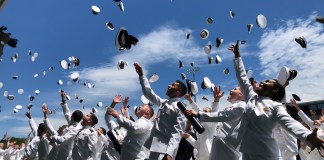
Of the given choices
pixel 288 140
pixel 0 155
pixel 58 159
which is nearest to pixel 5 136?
pixel 0 155

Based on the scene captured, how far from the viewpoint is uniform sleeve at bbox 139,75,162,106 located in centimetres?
703

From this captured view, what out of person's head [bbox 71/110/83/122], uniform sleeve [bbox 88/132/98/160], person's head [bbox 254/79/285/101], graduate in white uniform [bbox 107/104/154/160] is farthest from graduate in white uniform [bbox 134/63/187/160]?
person's head [bbox 71/110/83/122]

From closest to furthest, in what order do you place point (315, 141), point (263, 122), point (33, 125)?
point (315, 141), point (263, 122), point (33, 125)

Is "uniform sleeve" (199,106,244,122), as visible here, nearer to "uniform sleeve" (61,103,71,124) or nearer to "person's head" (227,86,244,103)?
"person's head" (227,86,244,103)

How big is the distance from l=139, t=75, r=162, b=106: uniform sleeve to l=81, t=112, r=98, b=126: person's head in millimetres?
2973

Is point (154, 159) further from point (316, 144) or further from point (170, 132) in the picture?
point (316, 144)

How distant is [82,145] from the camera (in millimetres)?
9453

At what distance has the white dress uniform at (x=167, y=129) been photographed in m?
6.15

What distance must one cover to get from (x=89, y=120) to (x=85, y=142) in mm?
546

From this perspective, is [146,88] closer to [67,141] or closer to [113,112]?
[113,112]

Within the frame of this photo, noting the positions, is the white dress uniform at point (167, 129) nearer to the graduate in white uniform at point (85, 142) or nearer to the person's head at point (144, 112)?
the person's head at point (144, 112)

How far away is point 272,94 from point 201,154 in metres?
4.33

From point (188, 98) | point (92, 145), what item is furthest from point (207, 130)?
point (92, 145)

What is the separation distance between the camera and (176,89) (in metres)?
6.75
